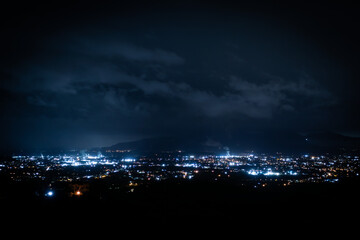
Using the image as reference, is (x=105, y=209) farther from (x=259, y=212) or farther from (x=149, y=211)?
(x=259, y=212)

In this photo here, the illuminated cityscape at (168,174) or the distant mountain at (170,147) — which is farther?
the distant mountain at (170,147)

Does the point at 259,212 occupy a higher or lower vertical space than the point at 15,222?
lower

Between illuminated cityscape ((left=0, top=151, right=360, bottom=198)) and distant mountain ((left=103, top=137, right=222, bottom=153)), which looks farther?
distant mountain ((left=103, top=137, right=222, bottom=153))

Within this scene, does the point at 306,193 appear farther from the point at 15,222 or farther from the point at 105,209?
the point at 15,222

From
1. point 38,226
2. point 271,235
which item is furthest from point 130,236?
point 271,235

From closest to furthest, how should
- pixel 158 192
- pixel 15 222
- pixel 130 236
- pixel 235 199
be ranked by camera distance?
pixel 130 236, pixel 15 222, pixel 235 199, pixel 158 192

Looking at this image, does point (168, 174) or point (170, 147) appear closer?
point (168, 174)

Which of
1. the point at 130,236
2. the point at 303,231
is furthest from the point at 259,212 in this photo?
the point at 130,236

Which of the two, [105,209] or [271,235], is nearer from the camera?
[271,235]

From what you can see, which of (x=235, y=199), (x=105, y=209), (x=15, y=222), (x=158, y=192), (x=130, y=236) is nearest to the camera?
(x=130, y=236)
